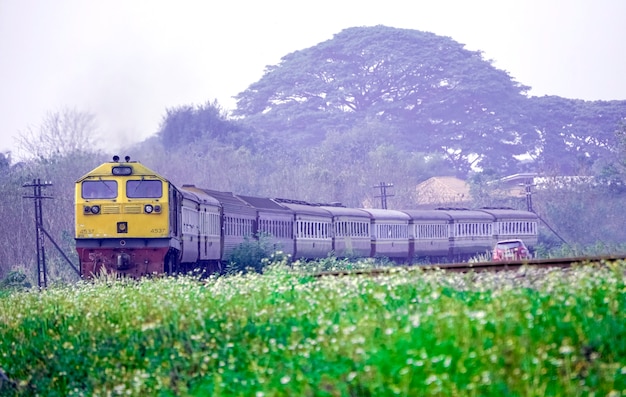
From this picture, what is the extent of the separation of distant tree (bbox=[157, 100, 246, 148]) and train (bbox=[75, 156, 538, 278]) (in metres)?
27.0

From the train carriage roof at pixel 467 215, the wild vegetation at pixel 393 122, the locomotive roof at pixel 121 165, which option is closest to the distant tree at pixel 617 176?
the wild vegetation at pixel 393 122

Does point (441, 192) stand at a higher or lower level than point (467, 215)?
higher

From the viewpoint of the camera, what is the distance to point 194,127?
77500 millimetres

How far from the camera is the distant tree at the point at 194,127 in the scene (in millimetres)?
76688

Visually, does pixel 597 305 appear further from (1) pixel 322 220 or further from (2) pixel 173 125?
(2) pixel 173 125

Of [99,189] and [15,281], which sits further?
[15,281]

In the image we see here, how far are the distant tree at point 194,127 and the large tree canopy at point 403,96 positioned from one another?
9563 mm

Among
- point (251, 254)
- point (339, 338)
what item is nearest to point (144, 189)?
point (251, 254)

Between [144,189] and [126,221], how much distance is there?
2.93ft

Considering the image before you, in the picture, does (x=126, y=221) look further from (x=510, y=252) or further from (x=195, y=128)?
(x=195, y=128)

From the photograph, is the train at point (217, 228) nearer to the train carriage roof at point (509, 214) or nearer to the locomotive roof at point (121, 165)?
the locomotive roof at point (121, 165)

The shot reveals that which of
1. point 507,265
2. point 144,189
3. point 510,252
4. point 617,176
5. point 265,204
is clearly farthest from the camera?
point 617,176

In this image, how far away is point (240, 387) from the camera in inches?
424

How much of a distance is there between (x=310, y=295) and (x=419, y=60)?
79.0m
